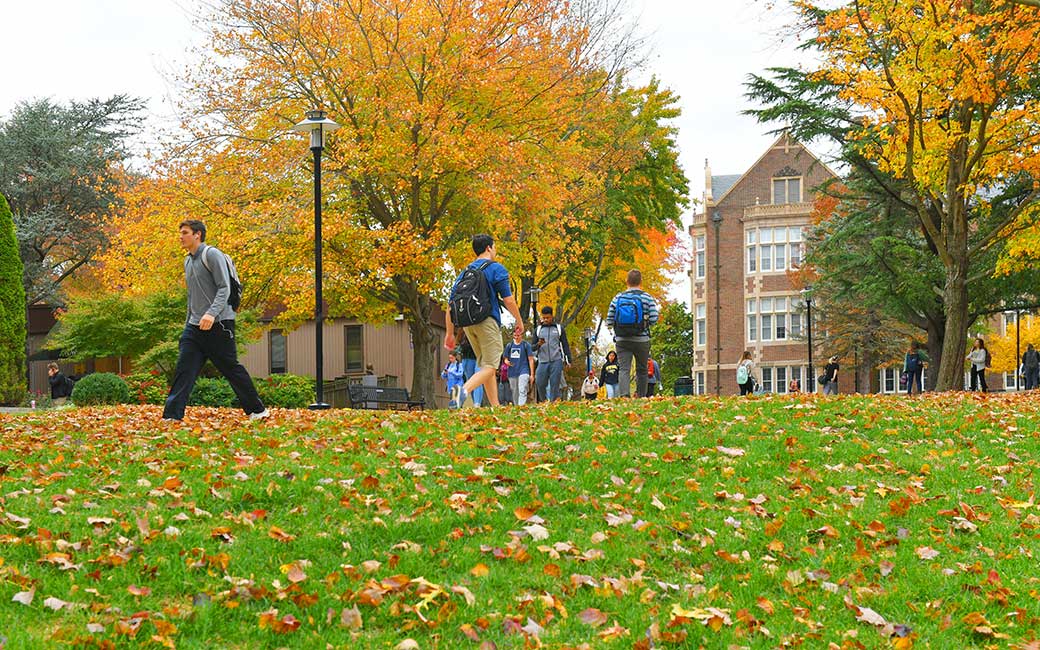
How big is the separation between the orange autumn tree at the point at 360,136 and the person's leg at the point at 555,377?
5.97 metres

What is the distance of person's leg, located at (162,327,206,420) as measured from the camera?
11.2m

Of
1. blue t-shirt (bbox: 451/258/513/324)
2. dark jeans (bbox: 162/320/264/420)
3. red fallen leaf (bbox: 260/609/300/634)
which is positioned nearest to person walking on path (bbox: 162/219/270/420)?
dark jeans (bbox: 162/320/264/420)

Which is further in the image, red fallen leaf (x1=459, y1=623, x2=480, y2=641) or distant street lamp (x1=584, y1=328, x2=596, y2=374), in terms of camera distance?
distant street lamp (x1=584, y1=328, x2=596, y2=374)

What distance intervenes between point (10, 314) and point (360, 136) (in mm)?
9061

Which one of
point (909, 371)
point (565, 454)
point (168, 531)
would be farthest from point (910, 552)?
point (909, 371)

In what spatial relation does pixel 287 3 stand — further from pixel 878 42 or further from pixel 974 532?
pixel 974 532

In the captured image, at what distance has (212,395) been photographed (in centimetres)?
2483

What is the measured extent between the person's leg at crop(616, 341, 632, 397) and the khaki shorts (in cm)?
355

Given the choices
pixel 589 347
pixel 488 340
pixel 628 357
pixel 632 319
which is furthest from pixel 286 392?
pixel 488 340

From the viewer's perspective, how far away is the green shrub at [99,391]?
912 inches

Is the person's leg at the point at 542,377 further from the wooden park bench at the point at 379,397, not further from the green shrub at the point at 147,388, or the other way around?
the green shrub at the point at 147,388

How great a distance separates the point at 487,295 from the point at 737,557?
590 centimetres

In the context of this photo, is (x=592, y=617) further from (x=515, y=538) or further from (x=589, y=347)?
(x=589, y=347)

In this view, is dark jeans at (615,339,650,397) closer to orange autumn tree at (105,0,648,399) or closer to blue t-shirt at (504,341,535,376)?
blue t-shirt at (504,341,535,376)
